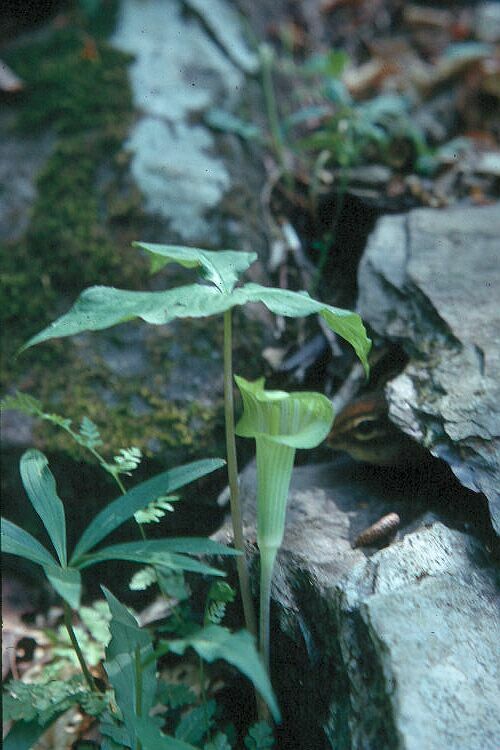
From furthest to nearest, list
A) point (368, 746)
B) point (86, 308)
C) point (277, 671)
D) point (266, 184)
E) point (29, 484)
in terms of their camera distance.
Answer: point (266, 184)
point (277, 671)
point (29, 484)
point (86, 308)
point (368, 746)

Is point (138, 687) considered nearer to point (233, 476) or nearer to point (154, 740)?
point (154, 740)

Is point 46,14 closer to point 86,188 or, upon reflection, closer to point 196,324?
point 86,188

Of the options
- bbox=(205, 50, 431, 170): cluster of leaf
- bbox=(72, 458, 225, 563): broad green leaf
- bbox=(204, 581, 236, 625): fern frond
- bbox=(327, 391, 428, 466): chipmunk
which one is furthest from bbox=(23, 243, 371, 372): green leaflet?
bbox=(205, 50, 431, 170): cluster of leaf

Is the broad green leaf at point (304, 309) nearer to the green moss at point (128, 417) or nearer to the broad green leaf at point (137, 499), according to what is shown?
the broad green leaf at point (137, 499)

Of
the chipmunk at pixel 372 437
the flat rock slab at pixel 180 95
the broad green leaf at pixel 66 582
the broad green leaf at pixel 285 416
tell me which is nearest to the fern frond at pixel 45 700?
the broad green leaf at pixel 66 582

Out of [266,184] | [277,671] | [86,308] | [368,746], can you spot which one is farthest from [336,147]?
[368,746]

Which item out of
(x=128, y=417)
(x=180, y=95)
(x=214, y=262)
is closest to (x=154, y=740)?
(x=214, y=262)
